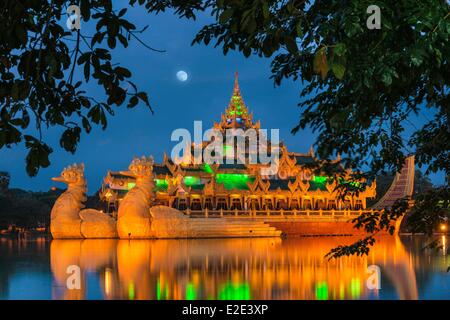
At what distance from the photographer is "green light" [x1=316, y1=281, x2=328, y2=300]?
23.2 ft

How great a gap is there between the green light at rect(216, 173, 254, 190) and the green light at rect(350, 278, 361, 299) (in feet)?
59.6

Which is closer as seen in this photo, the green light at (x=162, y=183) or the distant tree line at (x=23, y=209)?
the green light at (x=162, y=183)

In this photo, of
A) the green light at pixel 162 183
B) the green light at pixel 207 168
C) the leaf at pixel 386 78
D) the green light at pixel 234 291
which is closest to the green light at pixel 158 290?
the green light at pixel 234 291

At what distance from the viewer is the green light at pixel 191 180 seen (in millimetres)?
26877

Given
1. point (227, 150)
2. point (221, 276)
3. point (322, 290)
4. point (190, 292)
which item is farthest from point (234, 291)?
point (227, 150)

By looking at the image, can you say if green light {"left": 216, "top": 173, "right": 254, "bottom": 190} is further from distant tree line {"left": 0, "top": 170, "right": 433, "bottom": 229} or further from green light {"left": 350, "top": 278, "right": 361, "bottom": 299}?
green light {"left": 350, "top": 278, "right": 361, "bottom": 299}

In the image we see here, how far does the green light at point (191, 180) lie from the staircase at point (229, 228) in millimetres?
3899

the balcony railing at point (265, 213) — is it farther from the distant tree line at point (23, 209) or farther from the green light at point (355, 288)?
the green light at point (355, 288)

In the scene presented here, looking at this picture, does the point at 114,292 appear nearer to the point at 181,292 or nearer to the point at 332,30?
the point at 181,292

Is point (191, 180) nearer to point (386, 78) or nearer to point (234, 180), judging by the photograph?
point (234, 180)

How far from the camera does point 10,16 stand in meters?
2.44

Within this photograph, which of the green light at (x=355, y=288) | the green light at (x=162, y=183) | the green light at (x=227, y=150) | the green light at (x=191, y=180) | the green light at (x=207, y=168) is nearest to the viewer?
the green light at (x=355, y=288)
